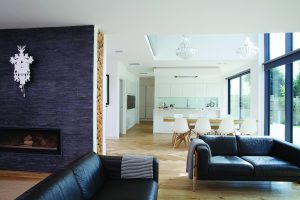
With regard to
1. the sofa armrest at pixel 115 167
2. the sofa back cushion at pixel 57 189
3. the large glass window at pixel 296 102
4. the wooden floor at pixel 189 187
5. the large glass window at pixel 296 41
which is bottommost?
the wooden floor at pixel 189 187

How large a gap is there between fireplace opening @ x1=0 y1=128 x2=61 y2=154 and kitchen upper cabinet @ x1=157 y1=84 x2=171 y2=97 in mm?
6234

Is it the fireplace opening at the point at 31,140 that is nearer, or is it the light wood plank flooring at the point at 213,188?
the light wood plank flooring at the point at 213,188

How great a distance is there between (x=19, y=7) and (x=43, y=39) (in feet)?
2.75

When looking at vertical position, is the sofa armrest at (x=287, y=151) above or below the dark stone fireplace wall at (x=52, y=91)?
below

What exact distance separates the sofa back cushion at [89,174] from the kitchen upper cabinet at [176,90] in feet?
24.5

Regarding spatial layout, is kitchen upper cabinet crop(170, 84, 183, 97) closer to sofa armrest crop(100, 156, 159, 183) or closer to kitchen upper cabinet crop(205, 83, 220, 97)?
kitchen upper cabinet crop(205, 83, 220, 97)

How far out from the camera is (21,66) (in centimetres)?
381

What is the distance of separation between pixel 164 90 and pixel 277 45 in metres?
5.01

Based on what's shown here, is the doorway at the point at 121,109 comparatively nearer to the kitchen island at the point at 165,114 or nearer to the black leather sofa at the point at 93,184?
the kitchen island at the point at 165,114

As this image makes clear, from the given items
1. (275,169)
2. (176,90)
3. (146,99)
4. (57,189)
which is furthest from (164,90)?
(57,189)

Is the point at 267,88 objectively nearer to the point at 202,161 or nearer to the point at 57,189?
the point at 202,161

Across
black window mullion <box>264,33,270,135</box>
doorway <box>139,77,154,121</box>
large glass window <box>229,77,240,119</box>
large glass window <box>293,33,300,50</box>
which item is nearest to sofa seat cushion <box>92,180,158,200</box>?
large glass window <box>293,33,300,50</box>

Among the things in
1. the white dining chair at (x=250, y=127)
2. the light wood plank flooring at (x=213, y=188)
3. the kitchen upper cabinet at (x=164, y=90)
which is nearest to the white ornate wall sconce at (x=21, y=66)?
the light wood plank flooring at (x=213, y=188)

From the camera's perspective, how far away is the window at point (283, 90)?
471 centimetres
